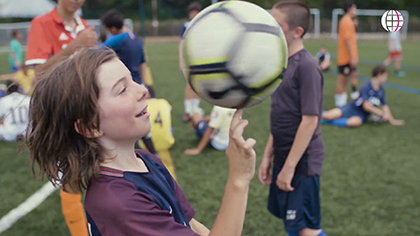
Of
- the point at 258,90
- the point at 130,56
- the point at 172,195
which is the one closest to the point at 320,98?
the point at 258,90

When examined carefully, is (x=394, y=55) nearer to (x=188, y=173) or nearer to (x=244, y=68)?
(x=188, y=173)

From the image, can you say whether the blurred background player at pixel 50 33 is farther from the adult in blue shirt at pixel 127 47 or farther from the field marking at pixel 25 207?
the field marking at pixel 25 207

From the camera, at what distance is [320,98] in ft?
8.48

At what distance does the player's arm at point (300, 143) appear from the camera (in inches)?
100

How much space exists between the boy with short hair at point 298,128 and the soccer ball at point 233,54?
104 centimetres

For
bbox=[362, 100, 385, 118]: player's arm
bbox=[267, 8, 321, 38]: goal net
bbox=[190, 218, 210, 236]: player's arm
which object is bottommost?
bbox=[267, 8, 321, 38]: goal net

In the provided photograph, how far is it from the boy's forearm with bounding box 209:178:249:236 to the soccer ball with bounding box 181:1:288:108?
1.07 ft

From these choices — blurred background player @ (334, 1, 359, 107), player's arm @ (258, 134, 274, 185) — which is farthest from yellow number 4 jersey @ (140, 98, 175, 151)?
blurred background player @ (334, 1, 359, 107)

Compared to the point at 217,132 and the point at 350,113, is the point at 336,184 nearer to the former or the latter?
the point at 217,132

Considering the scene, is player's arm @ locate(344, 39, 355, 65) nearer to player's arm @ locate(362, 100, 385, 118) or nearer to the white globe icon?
player's arm @ locate(362, 100, 385, 118)

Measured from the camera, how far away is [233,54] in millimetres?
1410

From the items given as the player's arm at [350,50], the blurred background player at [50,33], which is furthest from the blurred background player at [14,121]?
the player's arm at [350,50]

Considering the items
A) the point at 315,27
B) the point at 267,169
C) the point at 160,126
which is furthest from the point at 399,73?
the point at 315,27

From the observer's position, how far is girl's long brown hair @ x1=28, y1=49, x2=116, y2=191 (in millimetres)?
1405
